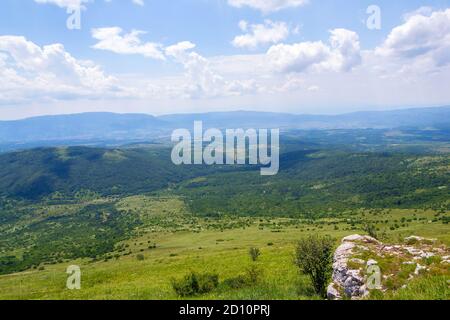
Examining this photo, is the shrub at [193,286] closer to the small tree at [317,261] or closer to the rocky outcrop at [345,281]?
the small tree at [317,261]

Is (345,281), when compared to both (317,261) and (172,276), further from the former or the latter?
(172,276)

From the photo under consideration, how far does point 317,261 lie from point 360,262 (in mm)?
3117

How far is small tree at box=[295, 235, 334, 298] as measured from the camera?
68.0 feet

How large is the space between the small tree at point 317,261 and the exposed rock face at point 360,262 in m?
1.04

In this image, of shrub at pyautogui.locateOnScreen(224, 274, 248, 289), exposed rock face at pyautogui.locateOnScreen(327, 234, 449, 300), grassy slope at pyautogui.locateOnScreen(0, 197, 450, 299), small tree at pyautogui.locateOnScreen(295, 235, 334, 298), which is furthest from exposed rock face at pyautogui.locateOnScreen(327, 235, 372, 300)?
shrub at pyautogui.locateOnScreen(224, 274, 248, 289)

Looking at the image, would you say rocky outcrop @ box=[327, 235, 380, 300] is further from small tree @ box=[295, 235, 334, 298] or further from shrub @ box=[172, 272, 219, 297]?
shrub @ box=[172, 272, 219, 297]

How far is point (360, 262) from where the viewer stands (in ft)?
60.7

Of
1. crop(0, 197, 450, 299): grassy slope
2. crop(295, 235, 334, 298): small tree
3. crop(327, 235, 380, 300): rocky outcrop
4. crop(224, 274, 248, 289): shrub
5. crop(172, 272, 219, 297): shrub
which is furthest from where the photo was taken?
crop(224, 274, 248, 289): shrub

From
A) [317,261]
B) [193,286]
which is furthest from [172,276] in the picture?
[317,261]

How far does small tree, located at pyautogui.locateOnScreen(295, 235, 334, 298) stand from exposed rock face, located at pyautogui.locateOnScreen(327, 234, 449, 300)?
1.04 meters

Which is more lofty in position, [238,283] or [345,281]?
[345,281]
